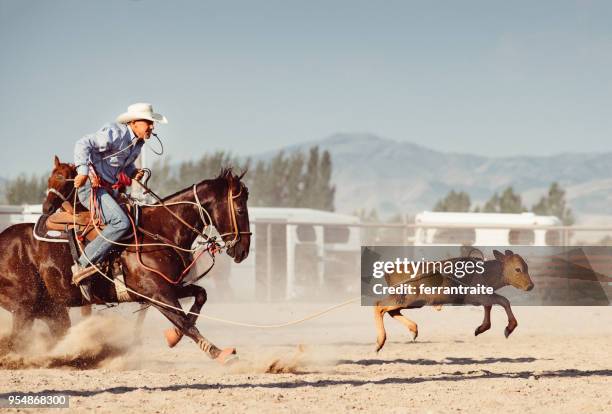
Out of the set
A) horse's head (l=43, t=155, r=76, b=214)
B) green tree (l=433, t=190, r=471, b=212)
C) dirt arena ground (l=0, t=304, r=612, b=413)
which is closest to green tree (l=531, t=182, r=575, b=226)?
green tree (l=433, t=190, r=471, b=212)

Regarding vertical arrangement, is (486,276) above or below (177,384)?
above

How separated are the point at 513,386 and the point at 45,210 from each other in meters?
4.91

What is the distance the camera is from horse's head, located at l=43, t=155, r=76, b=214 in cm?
939

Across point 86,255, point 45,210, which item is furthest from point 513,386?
point 45,210

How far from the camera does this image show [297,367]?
862 cm

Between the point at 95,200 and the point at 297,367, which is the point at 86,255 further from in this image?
the point at 297,367

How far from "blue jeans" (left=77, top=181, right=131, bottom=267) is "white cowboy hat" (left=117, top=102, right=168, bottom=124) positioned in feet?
2.18

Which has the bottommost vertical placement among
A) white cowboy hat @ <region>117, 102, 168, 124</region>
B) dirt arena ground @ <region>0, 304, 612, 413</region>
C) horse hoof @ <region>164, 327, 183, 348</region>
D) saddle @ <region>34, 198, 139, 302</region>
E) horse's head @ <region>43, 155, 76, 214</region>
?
dirt arena ground @ <region>0, 304, 612, 413</region>

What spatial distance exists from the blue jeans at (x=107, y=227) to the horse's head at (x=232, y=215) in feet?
2.59

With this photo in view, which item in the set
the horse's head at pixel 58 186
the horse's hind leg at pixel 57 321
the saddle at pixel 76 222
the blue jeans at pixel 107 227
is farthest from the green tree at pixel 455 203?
the blue jeans at pixel 107 227

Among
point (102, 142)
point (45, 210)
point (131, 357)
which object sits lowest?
point (131, 357)

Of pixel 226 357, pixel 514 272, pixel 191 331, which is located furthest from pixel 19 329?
pixel 514 272

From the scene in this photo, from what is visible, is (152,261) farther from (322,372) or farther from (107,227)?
(322,372)

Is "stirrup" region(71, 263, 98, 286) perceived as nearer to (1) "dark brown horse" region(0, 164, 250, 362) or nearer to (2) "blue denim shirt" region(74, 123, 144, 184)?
(1) "dark brown horse" region(0, 164, 250, 362)
